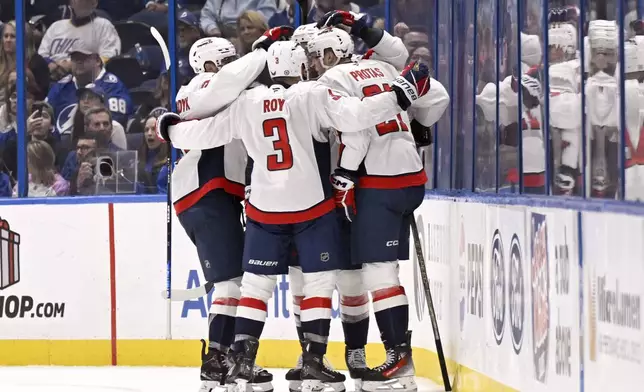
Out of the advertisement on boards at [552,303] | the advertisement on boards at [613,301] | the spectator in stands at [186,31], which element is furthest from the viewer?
the spectator in stands at [186,31]

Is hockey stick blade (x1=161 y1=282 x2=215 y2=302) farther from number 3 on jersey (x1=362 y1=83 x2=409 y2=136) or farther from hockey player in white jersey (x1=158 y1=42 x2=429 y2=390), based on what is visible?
number 3 on jersey (x1=362 y1=83 x2=409 y2=136)

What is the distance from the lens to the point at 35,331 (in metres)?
6.54

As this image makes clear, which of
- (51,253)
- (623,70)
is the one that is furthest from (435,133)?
(623,70)

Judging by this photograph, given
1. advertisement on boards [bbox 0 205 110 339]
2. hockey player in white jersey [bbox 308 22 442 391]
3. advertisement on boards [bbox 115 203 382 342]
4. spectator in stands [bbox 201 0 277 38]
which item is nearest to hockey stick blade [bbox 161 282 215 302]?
advertisement on boards [bbox 115 203 382 342]

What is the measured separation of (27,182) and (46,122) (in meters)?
0.44

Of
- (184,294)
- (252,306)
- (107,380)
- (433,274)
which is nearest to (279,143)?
(252,306)

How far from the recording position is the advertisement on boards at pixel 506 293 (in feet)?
13.3

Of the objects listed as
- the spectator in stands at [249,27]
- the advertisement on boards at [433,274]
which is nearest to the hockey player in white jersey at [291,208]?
the advertisement on boards at [433,274]

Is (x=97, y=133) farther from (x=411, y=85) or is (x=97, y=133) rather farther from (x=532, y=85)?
(x=532, y=85)

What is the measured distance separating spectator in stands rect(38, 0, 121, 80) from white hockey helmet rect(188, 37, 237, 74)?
243 cm

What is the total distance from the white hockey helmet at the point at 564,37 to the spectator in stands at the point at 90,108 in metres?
3.73

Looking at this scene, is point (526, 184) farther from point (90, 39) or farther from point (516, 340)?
point (90, 39)

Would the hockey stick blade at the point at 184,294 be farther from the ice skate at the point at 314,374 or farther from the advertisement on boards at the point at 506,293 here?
the advertisement on boards at the point at 506,293

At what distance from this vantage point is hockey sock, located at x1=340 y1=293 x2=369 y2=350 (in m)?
5.04
